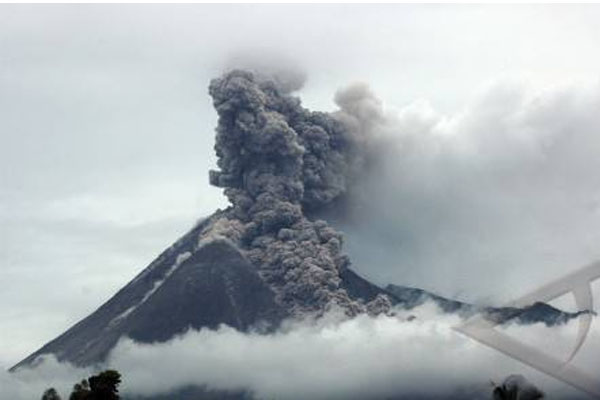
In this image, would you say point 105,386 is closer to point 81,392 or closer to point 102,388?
→ point 102,388

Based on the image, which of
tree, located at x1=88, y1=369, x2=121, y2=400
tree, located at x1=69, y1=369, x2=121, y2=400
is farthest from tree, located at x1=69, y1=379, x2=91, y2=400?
tree, located at x1=88, y1=369, x2=121, y2=400

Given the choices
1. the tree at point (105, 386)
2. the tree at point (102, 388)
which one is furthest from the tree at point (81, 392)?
the tree at point (105, 386)

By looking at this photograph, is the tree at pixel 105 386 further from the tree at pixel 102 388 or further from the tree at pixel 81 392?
the tree at pixel 81 392

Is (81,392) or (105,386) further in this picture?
(81,392)

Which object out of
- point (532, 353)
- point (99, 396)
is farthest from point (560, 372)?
point (99, 396)

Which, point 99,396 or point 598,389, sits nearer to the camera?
point 598,389

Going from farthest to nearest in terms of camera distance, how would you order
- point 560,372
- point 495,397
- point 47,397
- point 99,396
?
point 47,397 < point 99,396 < point 495,397 < point 560,372

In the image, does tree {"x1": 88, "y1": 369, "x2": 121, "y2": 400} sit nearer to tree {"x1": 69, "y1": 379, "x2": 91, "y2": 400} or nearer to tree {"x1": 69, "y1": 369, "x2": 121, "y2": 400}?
tree {"x1": 69, "y1": 369, "x2": 121, "y2": 400}

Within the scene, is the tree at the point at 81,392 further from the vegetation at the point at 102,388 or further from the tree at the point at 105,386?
the tree at the point at 105,386

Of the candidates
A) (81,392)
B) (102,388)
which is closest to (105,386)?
(102,388)

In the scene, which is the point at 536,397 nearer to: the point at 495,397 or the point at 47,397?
the point at 495,397

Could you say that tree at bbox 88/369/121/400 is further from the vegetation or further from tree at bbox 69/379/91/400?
tree at bbox 69/379/91/400
